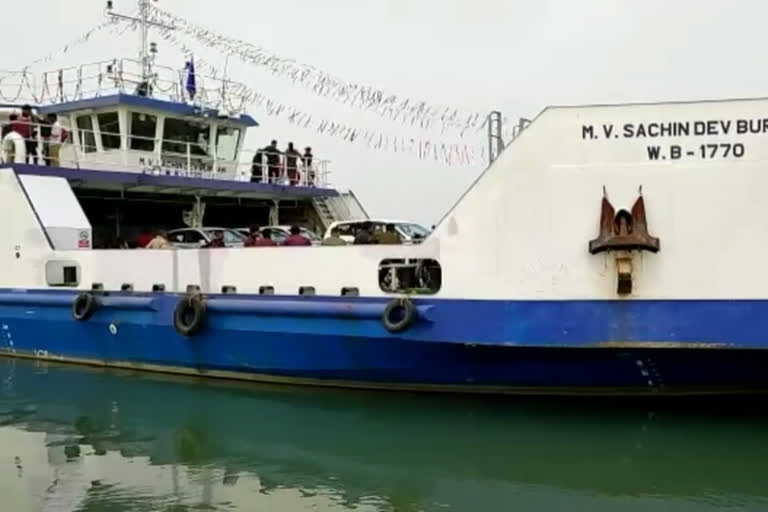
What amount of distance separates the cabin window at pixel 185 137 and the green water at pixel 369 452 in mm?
5565

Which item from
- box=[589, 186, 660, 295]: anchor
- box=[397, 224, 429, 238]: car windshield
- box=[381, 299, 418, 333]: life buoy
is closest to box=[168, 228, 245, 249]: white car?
box=[397, 224, 429, 238]: car windshield

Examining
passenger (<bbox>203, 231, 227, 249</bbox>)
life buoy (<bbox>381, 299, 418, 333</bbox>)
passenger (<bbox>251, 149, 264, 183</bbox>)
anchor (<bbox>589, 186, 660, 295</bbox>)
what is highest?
passenger (<bbox>251, 149, 264, 183</bbox>)

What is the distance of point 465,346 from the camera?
27.4ft

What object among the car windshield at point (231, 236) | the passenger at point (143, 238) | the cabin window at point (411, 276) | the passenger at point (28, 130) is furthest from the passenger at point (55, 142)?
the cabin window at point (411, 276)

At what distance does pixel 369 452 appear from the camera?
7.38 metres

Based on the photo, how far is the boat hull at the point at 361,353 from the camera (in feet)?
26.0

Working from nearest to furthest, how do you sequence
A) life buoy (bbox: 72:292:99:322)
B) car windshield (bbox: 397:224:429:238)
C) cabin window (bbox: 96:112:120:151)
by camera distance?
life buoy (bbox: 72:292:99:322) → car windshield (bbox: 397:224:429:238) → cabin window (bbox: 96:112:120:151)

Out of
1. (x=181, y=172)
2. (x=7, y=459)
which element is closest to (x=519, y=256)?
(x=7, y=459)

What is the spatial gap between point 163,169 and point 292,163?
2809mm

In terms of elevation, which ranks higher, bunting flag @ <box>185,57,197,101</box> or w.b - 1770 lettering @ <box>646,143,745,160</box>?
bunting flag @ <box>185,57,197,101</box>

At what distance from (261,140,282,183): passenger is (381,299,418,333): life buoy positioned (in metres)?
7.08

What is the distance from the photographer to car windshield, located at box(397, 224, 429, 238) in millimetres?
13367

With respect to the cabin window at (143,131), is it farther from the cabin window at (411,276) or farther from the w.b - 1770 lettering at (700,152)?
the w.b - 1770 lettering at (700,152)

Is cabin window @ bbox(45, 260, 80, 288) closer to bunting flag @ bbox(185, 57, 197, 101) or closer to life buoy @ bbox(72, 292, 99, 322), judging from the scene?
life buoy @ bbox(72, 292, 99, 322)
